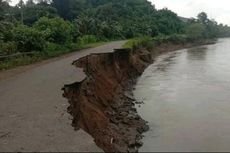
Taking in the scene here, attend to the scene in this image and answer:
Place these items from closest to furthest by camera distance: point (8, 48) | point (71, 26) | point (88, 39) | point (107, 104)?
point (107, 104)
point (8, 48)
point (71, 26)
point (88, 39)

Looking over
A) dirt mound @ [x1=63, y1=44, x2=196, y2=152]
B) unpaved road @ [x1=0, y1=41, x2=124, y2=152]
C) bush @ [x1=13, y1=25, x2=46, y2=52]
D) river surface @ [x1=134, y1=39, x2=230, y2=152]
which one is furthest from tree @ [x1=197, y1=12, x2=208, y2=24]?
unpaved road @ [x1=0, y1=41, x2=124, y2=152]

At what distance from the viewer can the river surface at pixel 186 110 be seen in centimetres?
1431

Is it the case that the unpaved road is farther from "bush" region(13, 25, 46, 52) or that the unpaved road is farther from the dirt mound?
"bush" region(13, 25, 46, 52)

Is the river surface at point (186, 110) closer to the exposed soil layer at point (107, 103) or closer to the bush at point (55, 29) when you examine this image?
the exposed soil layer at point (107, 103)

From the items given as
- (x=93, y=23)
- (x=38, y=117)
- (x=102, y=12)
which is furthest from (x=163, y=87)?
(x=102, y=12)

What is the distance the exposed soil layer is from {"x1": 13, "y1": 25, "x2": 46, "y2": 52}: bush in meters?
4.91

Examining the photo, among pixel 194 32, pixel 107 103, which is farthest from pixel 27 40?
pixel 194 32

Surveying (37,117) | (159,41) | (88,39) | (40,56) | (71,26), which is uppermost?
(71,26)

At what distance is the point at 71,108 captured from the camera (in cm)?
1357

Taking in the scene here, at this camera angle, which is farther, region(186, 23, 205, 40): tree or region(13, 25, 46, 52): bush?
region(186, 23, 205, 40): tree

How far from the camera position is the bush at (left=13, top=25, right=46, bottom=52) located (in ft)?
93.4

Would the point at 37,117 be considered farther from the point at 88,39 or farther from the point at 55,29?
the point at 88,39

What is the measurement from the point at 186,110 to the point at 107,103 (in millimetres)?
4258

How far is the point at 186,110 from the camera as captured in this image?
66.3 ft
